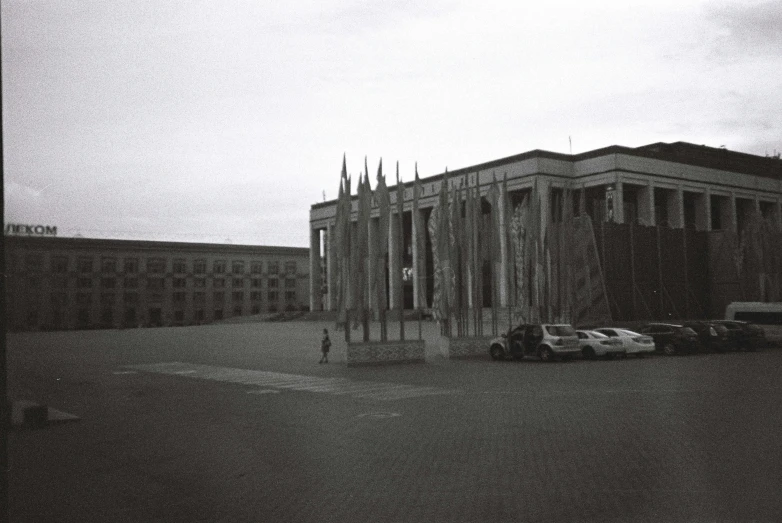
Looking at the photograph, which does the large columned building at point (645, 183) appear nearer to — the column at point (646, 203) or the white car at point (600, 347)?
the column at point (646, 203)

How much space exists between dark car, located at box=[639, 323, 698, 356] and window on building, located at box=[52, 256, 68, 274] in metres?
26.1

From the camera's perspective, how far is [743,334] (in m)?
32.6

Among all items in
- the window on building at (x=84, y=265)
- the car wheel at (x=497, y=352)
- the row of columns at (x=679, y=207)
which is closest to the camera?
the window on building at (x=84, y=265)

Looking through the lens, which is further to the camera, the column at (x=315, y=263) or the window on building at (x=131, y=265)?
the column at (x=315, y=263)

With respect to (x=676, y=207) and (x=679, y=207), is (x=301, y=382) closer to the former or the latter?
(x=679, y=207)

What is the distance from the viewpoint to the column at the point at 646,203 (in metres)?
72.1

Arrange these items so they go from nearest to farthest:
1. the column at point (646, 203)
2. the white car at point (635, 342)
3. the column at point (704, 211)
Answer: the white car at point (635, 342), the column at point (646, 203), the column at point (704, 211)

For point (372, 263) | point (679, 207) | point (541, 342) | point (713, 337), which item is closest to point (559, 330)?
point (541, 342)

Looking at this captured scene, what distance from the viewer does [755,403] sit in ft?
47.3

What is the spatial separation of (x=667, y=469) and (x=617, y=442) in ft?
5.88

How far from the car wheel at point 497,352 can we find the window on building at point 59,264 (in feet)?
64.9

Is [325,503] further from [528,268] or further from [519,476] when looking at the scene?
[528,268]

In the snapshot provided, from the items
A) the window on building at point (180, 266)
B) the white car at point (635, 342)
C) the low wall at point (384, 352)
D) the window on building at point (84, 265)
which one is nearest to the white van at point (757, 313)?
the white car at point (635, 342)

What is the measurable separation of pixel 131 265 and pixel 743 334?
1074 inches
